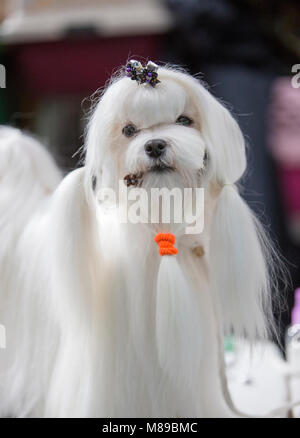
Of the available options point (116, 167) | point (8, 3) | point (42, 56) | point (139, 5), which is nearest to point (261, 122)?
point (139, 5)

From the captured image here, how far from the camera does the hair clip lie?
645 millimetres

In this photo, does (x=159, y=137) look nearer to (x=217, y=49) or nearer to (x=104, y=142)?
(x=104, y=142)

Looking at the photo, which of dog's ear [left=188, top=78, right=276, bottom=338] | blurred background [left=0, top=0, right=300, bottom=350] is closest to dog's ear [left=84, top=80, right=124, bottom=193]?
dog's ear [left=188, top=78, right=276, bottom=338]

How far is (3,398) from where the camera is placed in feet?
2.84

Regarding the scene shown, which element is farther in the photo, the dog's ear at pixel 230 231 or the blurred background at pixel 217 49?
the blurred background at pixel 217 49

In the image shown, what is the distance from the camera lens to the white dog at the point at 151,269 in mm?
651

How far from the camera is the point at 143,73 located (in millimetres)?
648

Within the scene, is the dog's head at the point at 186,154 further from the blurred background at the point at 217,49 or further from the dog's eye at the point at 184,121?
the blurred background at the point at 217,49

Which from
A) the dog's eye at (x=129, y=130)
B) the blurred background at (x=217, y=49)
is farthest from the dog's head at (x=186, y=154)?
the blurred background at (x=217, y=49)

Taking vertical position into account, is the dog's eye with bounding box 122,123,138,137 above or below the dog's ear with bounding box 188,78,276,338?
above

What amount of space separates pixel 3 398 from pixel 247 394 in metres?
0.45

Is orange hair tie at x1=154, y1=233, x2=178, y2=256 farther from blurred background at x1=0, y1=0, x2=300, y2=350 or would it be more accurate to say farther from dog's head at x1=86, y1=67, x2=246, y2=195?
blurred background at x1=0, y1=0, x2=300, y2=350

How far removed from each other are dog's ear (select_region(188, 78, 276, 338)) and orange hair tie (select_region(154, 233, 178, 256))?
0.06 meters

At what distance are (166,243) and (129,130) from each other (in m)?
0.16
